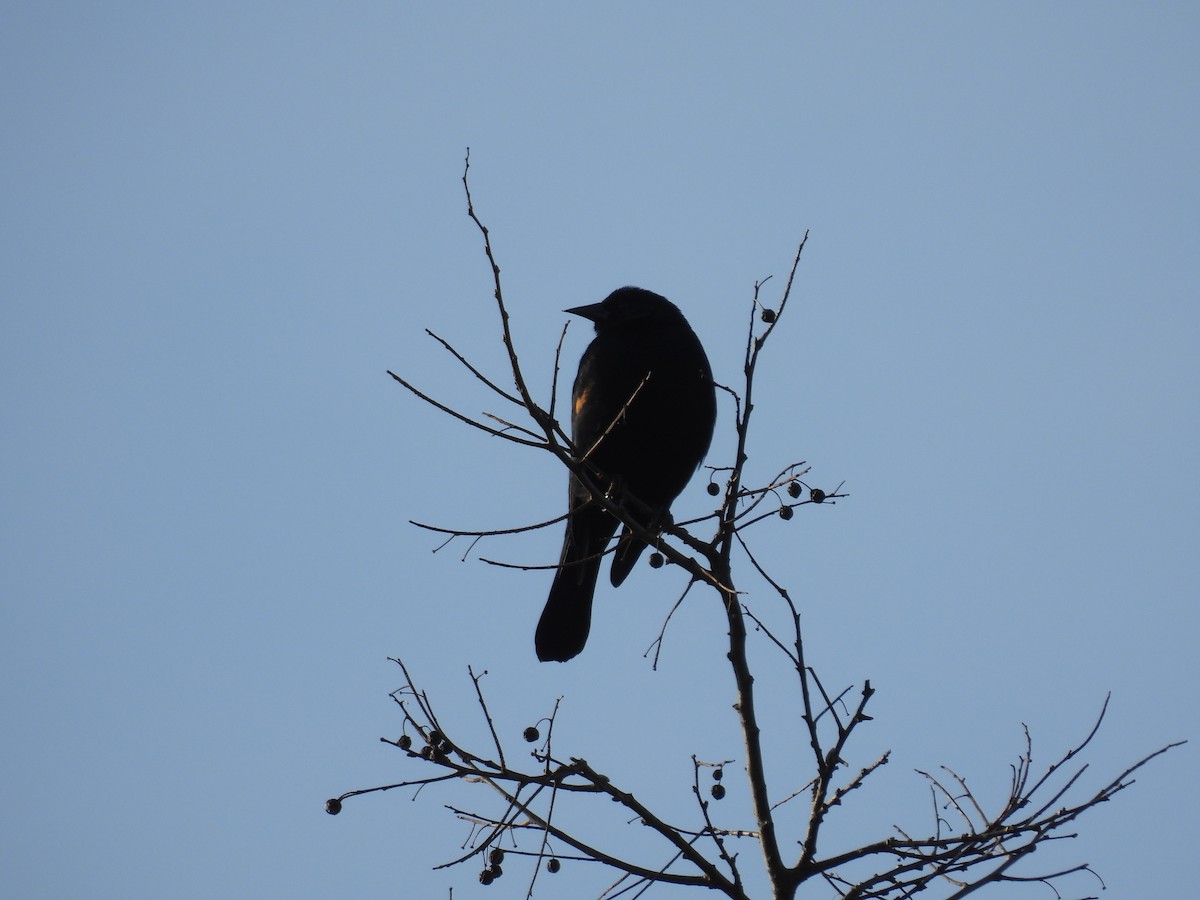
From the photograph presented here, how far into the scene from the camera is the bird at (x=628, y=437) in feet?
15.1

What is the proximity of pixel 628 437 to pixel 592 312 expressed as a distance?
3.05 feet

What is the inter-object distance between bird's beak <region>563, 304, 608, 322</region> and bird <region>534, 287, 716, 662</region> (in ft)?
0.95

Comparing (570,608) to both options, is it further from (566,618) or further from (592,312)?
(592,312)

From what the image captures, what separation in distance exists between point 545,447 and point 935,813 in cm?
169

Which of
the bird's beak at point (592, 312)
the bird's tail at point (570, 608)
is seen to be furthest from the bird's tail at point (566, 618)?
the bird's beak at point (592, 312)

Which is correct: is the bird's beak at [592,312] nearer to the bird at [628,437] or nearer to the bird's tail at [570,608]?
the bird at [628,437]

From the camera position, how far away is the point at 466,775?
2.81 m

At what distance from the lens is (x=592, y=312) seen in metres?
Answer: 5.29

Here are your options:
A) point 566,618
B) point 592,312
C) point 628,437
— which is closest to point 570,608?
point 566,618

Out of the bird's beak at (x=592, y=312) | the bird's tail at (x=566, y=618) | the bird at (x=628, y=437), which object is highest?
the bird's beak at (x=592, y=312)

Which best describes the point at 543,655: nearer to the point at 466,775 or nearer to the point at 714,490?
the point at 714,490

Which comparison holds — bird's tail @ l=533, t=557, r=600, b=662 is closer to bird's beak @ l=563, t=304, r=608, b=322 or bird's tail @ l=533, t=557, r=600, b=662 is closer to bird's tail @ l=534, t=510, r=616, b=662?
bird's tail @ l=534, t=510, r=616, b=662

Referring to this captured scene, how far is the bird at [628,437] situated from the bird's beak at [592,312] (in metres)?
0.29

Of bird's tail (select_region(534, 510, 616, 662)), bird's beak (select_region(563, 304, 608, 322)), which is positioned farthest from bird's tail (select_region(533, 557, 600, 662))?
bird's beak (select_region(563, 304, 608, 322))
